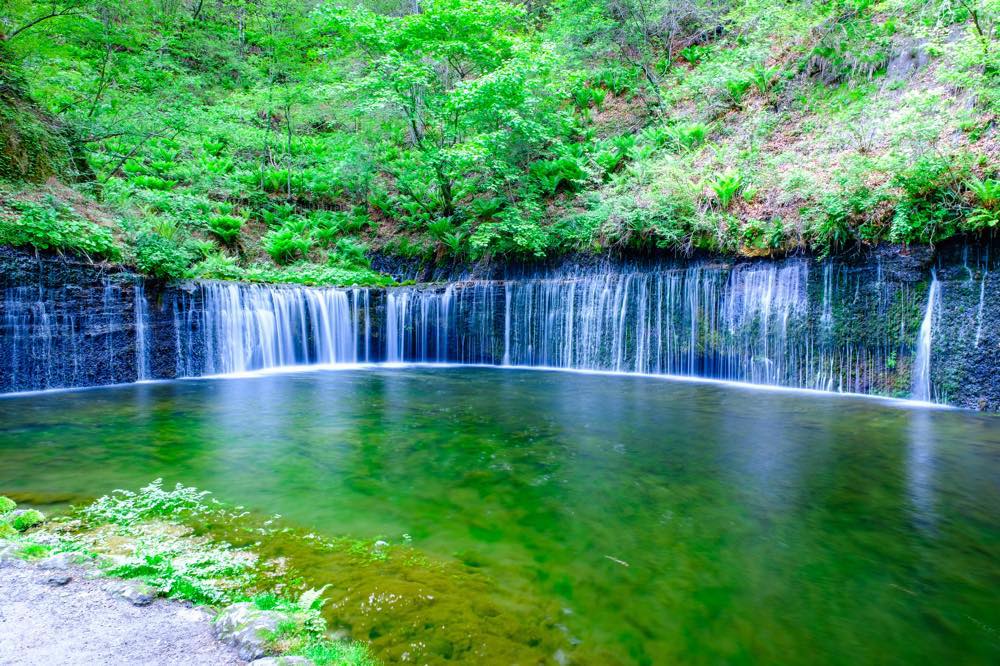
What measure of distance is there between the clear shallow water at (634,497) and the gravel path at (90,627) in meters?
0.75

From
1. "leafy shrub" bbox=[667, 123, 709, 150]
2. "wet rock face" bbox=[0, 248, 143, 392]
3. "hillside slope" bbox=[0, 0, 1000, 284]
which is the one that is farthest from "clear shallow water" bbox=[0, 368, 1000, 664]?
"leafy shrub" bbox=[667, 123, 709, 150]

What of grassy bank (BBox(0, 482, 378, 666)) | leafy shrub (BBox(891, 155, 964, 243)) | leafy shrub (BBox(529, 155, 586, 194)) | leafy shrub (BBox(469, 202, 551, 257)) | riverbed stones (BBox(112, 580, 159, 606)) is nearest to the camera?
grassy bank (BBox(0, 482, 378, 666))

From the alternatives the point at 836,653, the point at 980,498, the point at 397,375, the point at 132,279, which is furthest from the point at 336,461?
the point at 132,279

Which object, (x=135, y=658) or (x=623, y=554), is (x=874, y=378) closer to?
(x=623, y=554)

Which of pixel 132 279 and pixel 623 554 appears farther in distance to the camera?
pixel 132 279

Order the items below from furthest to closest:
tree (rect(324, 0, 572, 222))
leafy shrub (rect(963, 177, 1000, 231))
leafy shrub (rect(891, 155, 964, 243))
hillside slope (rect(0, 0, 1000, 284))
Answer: tree (rect(324, 0, 572, 222)) → hillside slope (rect(0, 0, 1000, 284)) → leafy shrub (rect(891, 155, 964, 243)) → leafy shrub (rect(963, 177, 1000, 231))

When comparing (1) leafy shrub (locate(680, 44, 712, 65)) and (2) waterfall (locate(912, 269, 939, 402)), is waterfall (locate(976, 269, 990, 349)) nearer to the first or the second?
(2) waterfall (locate(912, 269, 939, 402))

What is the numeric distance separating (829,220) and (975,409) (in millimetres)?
3813

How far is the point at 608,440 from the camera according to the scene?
6.66 meters

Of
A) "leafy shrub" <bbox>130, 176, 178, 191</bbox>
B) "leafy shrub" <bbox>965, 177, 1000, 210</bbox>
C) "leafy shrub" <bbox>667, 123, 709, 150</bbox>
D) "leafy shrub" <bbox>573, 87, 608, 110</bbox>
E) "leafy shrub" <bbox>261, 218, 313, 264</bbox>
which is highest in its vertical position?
"leafy shrub" <bbox>573, 87, 608, 110</bbox>

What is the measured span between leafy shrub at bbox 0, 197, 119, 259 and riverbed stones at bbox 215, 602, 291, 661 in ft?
33.6

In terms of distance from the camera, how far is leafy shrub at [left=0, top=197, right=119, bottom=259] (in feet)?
31.1

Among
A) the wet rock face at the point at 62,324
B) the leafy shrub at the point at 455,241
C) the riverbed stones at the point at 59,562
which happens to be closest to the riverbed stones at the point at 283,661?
the riverbed stones at the point at 59,562

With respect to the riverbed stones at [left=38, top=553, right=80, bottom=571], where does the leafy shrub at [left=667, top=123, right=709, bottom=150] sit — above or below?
above
